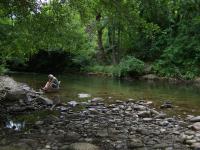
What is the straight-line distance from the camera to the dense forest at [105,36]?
35.8ft

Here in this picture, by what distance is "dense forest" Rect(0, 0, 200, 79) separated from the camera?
35.8 feet

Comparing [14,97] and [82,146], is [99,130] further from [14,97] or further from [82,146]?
[14,97]

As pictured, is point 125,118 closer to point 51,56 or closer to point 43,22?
point 43,22

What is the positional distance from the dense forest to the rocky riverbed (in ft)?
8.25

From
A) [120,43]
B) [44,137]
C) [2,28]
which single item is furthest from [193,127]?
[120,43]

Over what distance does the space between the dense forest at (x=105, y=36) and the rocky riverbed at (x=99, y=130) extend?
8.25 ft

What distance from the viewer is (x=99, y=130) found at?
9.35m

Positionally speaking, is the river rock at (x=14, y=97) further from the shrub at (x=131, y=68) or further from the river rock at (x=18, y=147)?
the shrub at (x=131, y=68)

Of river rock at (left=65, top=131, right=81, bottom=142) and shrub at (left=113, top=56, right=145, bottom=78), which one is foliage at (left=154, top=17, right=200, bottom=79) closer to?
shrub at (left=113, top=56, right=145, bottom=78)

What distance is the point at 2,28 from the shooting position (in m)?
13.0

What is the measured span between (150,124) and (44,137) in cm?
315

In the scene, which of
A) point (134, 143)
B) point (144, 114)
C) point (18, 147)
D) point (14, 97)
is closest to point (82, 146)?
point (134, 143)

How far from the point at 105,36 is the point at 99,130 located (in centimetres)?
3662

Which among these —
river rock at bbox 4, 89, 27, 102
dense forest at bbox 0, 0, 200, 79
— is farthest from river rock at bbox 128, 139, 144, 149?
river rock at bbox 4, 89, 27, 102
